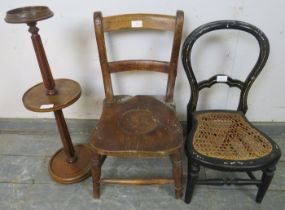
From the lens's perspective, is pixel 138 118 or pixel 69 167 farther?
pixel 69 167

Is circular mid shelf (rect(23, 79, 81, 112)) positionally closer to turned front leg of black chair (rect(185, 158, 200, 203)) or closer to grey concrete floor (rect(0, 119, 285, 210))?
grey concrete floor (rect(0, 119, 285, 210))

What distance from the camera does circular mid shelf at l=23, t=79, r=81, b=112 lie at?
113 cm

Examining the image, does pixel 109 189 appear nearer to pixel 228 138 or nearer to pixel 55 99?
pixel 55 99

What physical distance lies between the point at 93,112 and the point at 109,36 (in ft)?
1.96

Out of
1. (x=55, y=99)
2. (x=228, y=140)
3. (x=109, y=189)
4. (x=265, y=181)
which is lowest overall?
(x=109, y=189)

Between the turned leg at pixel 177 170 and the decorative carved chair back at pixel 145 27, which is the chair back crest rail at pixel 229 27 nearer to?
the decorative carved chair back at pixel 145 27

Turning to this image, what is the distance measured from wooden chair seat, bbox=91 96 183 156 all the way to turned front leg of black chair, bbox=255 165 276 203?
17.9 inches

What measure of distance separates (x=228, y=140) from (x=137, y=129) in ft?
1.50

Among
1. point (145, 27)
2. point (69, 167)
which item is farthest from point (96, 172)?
point (145, 27)

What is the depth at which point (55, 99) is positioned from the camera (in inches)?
46.4

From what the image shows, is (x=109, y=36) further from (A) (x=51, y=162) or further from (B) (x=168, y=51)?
(A) (x=51, y=162)

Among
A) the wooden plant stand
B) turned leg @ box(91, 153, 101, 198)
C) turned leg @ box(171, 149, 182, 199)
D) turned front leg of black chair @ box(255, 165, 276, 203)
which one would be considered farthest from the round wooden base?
turned front leg of black chair @ box(255, 165, 276, 203)

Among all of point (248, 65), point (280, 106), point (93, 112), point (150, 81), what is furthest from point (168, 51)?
point (280, 106)

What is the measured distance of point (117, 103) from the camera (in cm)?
136
